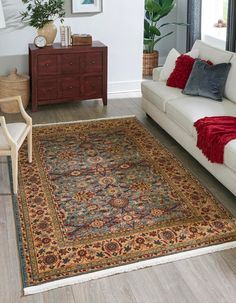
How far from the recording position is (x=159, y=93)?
4.55 m

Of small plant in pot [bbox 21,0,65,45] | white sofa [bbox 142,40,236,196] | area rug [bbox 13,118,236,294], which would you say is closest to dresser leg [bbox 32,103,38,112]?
small plant in pot [bbox 21,0,65,45]

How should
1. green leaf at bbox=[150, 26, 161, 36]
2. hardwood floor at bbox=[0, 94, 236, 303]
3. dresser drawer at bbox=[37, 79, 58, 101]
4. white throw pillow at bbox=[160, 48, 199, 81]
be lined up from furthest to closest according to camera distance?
green leaf at bbox=[150, 26, 161, 36] → dresser drawer at bbox=[37, 79, 58, 101] → white throw pillow at bbox=[160, 48, 199, 81] → hardwood floor at bbox=[0, 94, 236, 303]

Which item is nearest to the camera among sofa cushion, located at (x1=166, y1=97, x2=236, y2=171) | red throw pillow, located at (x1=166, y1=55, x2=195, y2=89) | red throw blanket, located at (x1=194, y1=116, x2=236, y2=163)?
red throw blanket, located at (x1=194, y1=116, x2=236, y2=163)

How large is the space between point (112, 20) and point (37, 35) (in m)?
0.99

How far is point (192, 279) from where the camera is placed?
2.57 metres

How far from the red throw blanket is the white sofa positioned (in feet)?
0.22

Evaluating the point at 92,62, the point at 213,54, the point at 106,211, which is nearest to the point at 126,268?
the point at 106,211

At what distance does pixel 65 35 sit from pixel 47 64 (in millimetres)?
406

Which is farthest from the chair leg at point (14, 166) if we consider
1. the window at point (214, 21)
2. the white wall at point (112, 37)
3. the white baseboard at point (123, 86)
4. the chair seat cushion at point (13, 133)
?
the window at point (214, 21)

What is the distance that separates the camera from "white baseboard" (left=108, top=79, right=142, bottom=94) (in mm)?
6012

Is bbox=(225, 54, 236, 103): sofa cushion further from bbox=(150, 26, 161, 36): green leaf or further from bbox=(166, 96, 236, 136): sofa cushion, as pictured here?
bbox=(150, 26, 161, 36): green leaf

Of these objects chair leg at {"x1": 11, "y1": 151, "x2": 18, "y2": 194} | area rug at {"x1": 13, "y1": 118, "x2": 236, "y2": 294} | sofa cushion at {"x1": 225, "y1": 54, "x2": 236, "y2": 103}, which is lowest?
area rug at {"x1": 13, "y1": 118, "x2": 236, "y2": 294}

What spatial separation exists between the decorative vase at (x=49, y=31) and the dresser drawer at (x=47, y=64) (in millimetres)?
237

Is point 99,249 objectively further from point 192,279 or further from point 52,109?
point 52,109
